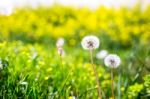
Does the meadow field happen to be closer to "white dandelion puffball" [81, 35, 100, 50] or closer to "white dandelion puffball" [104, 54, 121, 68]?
"white dandelion puffball" [104, 54, 121, 68]

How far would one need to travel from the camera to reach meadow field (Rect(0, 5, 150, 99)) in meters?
3.39

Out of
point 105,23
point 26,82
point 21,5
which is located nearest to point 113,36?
point 105,23

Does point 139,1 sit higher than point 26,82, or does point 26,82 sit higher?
point 26,82

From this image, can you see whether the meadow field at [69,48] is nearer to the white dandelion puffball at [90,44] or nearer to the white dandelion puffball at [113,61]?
the white dandelion puffball at [113,61]

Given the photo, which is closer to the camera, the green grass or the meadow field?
the green grass

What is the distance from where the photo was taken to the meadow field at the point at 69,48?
3.39 metres

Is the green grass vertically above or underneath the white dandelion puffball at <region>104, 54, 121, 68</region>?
underneath

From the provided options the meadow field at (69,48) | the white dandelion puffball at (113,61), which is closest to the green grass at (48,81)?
the meadow field at (69,48)

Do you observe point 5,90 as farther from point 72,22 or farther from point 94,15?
point 94,15

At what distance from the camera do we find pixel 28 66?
3.98 metres

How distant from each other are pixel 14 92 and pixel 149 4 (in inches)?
350

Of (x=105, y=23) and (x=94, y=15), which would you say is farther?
(x=94, y=15)

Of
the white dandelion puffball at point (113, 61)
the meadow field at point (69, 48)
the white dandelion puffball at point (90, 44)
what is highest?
the white dandelion puffball at point (90, 44)

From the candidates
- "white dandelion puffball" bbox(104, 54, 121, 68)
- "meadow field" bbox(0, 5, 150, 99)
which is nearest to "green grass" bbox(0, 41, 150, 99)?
"meadow field" bbox(0, 5, 150, 99)
